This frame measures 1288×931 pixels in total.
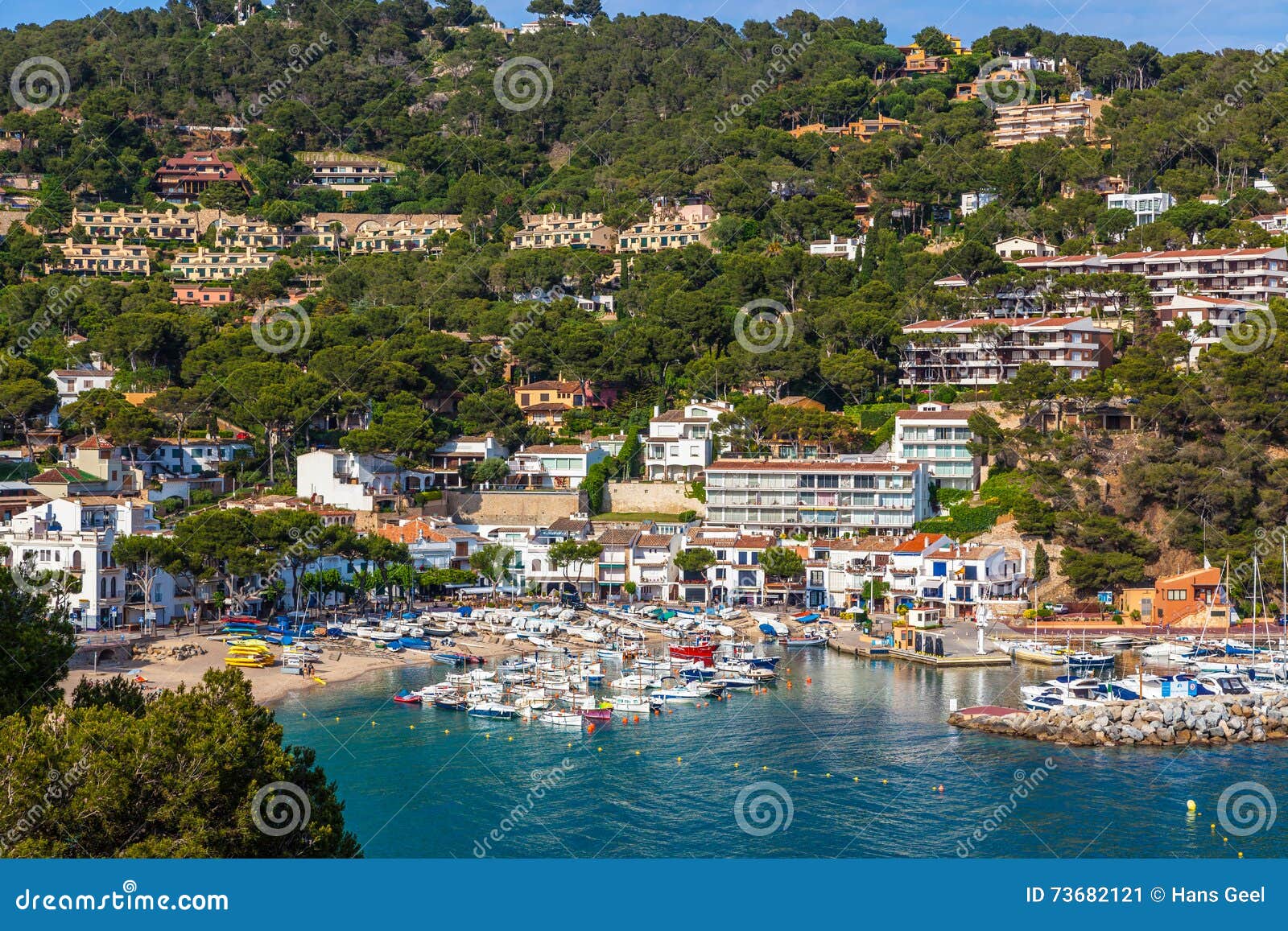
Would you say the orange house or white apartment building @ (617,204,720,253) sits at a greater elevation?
white apartment building @ (617,204,720,253)

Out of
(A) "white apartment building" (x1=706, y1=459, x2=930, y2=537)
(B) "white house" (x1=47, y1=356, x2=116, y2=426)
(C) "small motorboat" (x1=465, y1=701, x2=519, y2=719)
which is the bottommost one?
(C) "small motorboat" (x1=465, y1=701, x2=519, y2=719)

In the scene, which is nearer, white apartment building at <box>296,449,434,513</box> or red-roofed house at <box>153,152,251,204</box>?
white apartment building at <box>296,449,434,513</box>

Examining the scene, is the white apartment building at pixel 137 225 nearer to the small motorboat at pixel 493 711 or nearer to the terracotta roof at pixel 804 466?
the terracotta roof at pixel 804 466

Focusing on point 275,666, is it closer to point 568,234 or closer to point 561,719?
point 561,719

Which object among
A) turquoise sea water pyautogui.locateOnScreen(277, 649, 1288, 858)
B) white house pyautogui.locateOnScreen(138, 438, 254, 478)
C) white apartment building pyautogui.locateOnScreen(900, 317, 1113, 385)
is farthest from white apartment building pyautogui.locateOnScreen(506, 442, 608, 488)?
turquoise sea water pyautogui.locateOnScreen(277, 649, 1288, 858)

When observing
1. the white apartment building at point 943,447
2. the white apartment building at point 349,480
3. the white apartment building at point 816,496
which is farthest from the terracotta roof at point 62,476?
the white apartment building at point 943,447

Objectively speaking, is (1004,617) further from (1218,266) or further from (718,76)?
(718,76)

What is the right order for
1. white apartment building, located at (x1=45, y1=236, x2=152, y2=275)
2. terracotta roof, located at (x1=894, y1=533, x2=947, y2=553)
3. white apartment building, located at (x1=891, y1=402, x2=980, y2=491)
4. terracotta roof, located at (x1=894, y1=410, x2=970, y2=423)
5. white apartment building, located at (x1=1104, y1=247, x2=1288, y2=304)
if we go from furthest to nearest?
white apartment building, located at (x1=45, y1=236, x2=152, y2=275)
white apartment building, located at (x1=1104, y1=247, x2=1288, y2=304)
terracotta roof, located at (x1=894, y1=410, x2=970, y2=423)
white apartment building, located at (x1=891, y1=402, x2=980, y2=491)
terracotta roof, located at (x1=894, y1=533, x2=947, y2=553)

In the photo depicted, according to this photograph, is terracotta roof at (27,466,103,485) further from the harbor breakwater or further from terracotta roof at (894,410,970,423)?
the harbor breakwater

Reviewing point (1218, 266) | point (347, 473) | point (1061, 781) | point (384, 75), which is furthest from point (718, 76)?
point (1061, 781)
